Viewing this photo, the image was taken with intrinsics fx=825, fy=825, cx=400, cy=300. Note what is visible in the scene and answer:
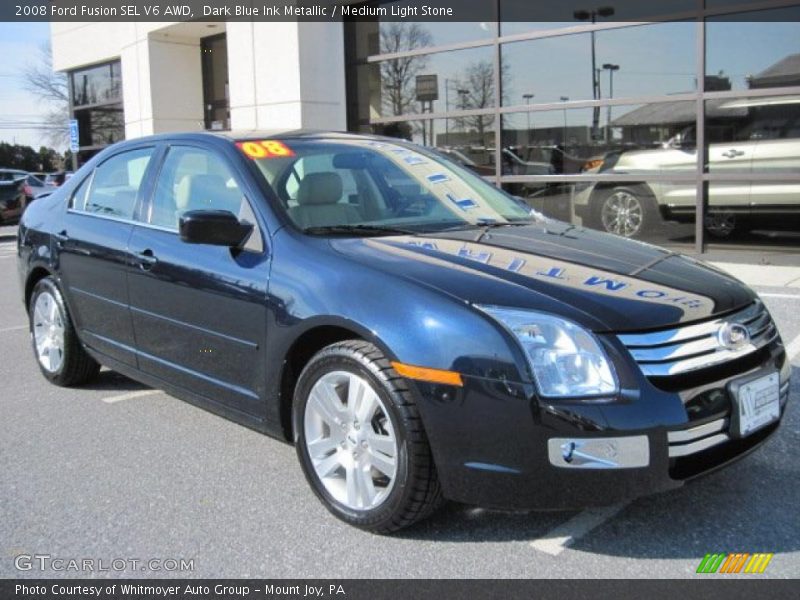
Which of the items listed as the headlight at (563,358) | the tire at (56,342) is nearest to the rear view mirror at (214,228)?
the headlight at (563,358)

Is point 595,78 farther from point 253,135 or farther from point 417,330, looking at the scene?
point 417,330

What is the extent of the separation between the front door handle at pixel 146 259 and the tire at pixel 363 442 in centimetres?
126

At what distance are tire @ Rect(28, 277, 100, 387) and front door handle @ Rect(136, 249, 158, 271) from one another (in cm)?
112

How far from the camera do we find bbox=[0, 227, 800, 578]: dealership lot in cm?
289

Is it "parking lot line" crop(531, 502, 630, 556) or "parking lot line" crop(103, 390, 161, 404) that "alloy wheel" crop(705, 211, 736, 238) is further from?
"parking lot line" crop(531, 502, 630, 556)

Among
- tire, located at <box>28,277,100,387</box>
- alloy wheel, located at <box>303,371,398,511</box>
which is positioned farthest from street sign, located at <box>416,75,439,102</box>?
alloy wheel, located at <box>303,371,398,511</box>

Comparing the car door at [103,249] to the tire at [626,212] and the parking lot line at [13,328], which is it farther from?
the tire at [626,212]

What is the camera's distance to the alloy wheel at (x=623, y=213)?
36.0 ft

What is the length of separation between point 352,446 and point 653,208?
8.62 meters

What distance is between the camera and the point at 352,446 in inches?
124

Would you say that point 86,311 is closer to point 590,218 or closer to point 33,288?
point 33,288

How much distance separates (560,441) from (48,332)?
3.84 metres

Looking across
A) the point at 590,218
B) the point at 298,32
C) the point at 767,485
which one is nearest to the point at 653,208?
the point at 590,218

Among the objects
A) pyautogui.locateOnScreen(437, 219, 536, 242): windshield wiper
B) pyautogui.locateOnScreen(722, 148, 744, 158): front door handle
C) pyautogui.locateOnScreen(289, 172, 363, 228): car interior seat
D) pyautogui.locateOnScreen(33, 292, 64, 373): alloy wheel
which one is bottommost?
pyautogui.locateOnScreen(33, 292, 64, 373): alloy wheel
